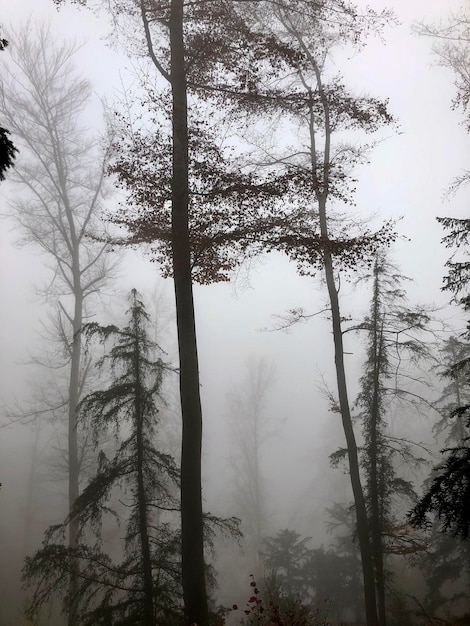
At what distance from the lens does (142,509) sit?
7.11 m

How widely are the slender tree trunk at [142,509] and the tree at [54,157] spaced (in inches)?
159

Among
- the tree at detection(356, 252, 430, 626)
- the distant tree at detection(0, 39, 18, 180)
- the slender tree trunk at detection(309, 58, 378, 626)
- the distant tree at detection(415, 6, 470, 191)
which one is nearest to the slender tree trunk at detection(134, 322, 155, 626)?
the slender tree trunk at detection(309, 58, 378, 626)

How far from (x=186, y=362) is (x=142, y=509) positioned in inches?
132

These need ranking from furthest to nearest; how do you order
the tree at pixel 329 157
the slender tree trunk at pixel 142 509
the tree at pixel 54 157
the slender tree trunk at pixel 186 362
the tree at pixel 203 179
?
1. the tree at pixel 54 157
2. the slender tree trunk at pixel 142 509
3. the tree at pixel 329 157
4. the tree at pixel 203 179
5. the slender tree trunk at pixel 186 362

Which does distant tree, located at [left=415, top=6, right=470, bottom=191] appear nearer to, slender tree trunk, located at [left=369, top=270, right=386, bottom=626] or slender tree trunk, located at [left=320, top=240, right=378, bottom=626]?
slender tree trunk, located at [left=320, top=240, right=378, bottom=626]

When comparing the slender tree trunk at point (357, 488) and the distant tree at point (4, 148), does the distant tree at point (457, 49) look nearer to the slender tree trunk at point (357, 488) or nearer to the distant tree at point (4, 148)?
the slender tree trunk at point (357, 488)

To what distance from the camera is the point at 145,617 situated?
616cm

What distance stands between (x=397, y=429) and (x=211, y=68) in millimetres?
38155

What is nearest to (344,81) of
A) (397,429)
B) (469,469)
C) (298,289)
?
(469,469)

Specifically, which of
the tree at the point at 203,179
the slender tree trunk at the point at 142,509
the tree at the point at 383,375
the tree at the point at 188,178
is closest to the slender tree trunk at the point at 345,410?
the tree at the point at 383,375

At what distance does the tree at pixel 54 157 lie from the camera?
10.9 m

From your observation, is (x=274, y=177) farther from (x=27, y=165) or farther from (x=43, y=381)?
(x=43, y=381)

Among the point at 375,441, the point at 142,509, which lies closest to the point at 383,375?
the point at 375,441

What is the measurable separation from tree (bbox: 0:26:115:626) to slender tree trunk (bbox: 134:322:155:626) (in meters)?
4.03
